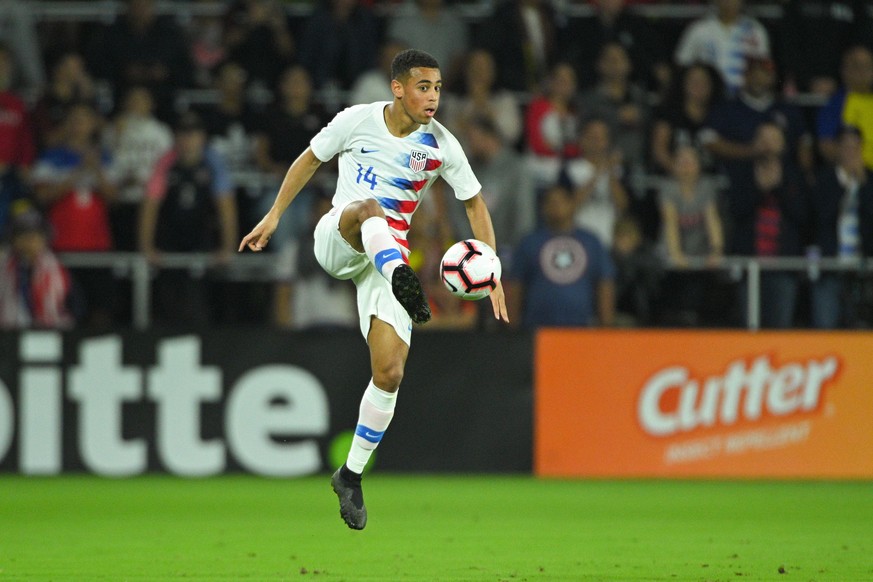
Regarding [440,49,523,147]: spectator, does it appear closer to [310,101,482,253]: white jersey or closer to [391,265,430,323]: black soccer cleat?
[310,101,482,253]: white jersey

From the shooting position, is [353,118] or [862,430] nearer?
[353,118]

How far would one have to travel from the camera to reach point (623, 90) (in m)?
14.1

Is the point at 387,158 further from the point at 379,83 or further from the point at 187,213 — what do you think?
the point at 379,83

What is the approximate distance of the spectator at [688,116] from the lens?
1385 cm

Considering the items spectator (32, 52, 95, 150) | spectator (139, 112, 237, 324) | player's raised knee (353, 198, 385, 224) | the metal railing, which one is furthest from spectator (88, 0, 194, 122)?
player's raised knee (353, 198, 385, 224)

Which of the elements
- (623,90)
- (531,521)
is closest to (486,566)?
(531,521)

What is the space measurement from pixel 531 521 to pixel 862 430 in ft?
14.5

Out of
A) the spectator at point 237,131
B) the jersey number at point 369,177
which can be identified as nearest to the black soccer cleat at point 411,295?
the jersey number at point 369,177

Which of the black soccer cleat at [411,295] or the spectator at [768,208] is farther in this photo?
the spectator at [768,208]

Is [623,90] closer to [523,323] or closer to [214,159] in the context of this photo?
[523,323]

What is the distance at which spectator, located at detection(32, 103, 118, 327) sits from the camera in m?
13.1

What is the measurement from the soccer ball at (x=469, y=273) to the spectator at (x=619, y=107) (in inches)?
267

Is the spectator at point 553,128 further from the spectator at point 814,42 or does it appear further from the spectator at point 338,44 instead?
the spectator at point 814,42

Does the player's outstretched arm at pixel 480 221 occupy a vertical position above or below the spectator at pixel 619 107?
below
